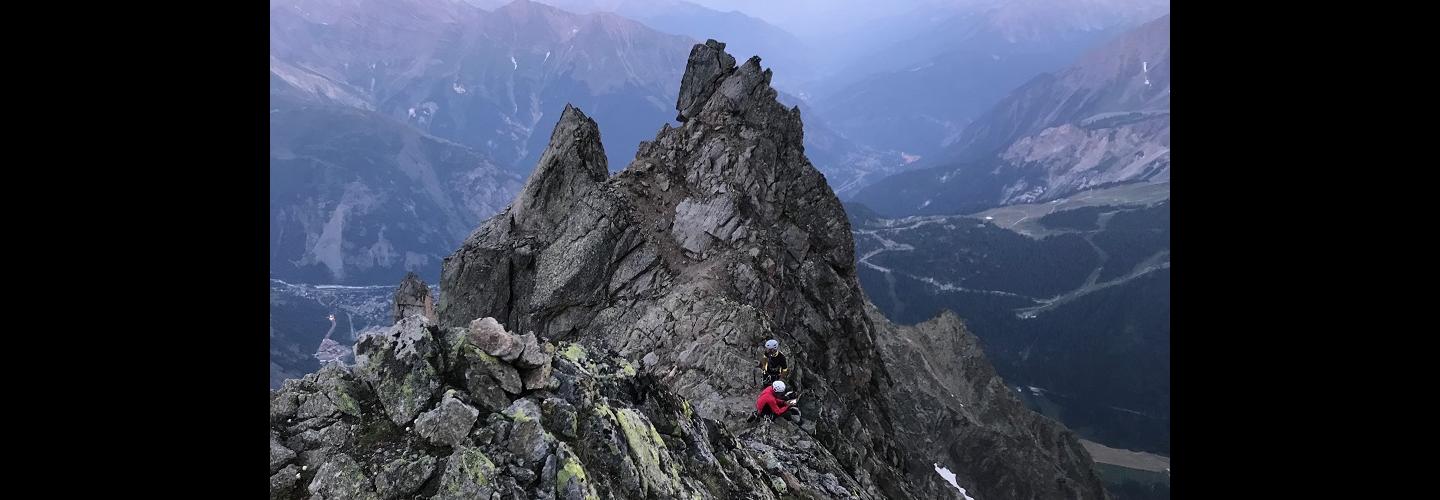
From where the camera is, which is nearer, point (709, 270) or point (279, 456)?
point (279, 456)

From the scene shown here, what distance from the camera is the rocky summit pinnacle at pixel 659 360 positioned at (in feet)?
40.7

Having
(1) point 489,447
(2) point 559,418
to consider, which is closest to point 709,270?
(2) point 559,418

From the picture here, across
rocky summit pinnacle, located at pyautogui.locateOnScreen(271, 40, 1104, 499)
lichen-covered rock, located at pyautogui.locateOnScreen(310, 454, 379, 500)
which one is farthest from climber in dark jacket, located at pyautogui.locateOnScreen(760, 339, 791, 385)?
lichen-covered rock, located at pyautogui.locateOnScreen(310, 454, 379, 500)

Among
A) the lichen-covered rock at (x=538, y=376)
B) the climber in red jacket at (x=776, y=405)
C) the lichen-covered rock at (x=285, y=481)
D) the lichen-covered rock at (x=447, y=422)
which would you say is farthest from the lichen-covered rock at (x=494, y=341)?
the climber in red jacket at (x=776, y=405)

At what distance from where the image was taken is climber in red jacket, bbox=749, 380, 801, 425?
24781 millimetres

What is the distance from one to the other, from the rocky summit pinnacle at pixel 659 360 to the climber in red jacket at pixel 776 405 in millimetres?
485

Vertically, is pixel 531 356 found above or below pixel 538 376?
above

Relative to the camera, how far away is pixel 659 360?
3081 cm

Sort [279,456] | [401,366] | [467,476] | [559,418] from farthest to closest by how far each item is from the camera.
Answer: [559,418]
[401,366]
[467,476]
[279,456]

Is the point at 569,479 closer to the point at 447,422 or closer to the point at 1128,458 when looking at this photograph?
the point at 447,422

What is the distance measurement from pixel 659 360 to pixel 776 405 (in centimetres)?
753

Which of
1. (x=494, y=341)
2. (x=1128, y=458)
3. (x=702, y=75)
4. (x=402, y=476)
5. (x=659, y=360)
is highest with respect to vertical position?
(x=702, y=75)

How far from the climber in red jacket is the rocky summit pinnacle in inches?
19.1
